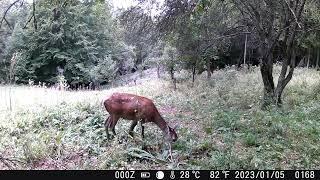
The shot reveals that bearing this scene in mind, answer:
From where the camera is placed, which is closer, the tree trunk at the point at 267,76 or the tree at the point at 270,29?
the tree at the point at 270,29

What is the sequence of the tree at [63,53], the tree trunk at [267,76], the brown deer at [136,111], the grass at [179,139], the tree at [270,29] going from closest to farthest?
1. the grass at [179,139]
2. the brown deer at [136,111]
3. the tree at [270,29]
4. the tree trunk at [267,76]
5. the tree at [63,53]

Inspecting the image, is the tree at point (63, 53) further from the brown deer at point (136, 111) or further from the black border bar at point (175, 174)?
the black border bar at point (175, 174)

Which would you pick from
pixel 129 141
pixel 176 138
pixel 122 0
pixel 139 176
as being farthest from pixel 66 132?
pixel 139 176

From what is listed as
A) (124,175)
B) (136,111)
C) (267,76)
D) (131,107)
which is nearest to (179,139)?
(136,111)

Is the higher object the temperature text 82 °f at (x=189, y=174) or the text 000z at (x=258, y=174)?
the text 000z at (x=258, y=174)

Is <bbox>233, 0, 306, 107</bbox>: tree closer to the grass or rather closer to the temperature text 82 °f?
the grass

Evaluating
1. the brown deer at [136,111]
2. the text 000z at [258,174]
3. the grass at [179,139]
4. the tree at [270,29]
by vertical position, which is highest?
the tree at [270,29]

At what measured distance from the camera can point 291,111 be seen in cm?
1207

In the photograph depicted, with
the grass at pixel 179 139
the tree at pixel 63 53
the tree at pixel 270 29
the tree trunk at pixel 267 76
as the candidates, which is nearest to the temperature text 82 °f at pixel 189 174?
the grass at pixel 179 139

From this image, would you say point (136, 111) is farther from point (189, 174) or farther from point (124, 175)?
point (189, 174)

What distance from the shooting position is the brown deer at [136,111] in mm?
9164

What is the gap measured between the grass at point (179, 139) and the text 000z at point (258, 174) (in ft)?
1.36

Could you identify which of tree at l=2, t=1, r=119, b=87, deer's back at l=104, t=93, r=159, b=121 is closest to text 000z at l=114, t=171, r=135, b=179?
deer's back at l=104, t=93, r=159, b=121

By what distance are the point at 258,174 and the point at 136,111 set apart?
11.7 ft
